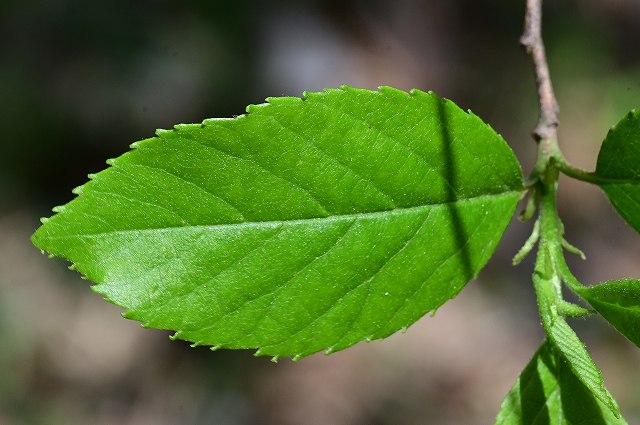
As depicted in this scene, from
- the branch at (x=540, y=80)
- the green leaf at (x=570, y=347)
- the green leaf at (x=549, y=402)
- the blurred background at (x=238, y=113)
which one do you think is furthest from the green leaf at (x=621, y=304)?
the blurred background at (x=238, y=113)

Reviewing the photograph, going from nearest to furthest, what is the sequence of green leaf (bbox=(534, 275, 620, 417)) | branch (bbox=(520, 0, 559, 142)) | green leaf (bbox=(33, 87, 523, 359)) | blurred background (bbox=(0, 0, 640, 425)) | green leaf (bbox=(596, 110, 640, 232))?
green leaf (bbox=(534, 275, 620, 417))
green leaf (bbox=(33, 87, 523, 359))
green leaf (bbox=(596, 110, 640, 232))
branch (bbox=(520, 0, 559, 142))
blurred background (bbox=(0, 0, 640, 425))

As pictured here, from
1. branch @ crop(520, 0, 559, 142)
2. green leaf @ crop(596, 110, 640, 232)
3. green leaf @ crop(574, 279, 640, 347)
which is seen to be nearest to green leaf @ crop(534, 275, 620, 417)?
green leaf @ crop(574, 279, 640, 347)

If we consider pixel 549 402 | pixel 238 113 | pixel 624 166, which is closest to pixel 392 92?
pixel 624 166

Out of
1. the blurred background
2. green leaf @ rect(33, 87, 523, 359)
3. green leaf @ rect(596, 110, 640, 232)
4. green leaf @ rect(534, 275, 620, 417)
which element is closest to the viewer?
green leaf @ rect(534, 275, 620, 417)

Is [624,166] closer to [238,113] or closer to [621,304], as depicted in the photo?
[621,304]

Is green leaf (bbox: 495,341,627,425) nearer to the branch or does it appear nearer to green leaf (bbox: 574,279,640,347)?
green leaf (bbox: 574,279,640,347)

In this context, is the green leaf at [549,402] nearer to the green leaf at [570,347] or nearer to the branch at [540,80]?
the green leaf at [570,347]
